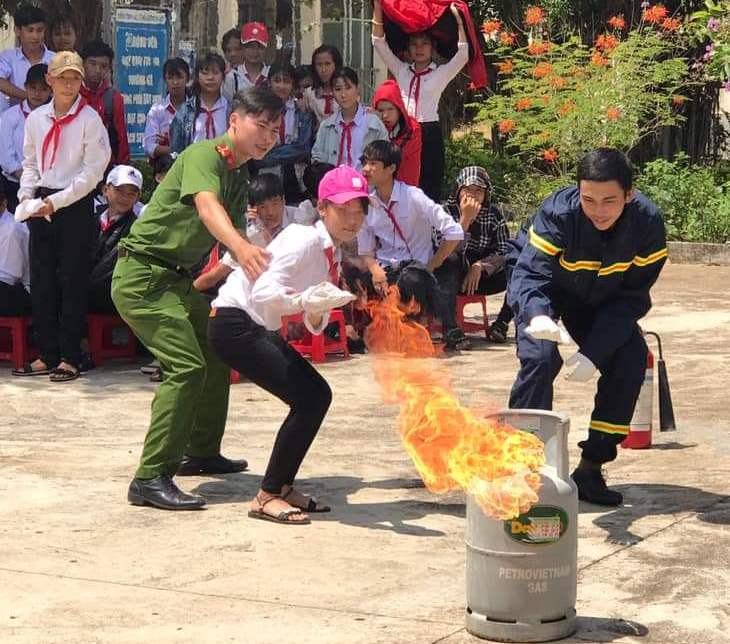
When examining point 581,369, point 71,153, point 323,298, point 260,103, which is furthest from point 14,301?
point 581,369

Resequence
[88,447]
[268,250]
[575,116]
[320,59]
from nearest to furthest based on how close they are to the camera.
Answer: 1. [268,250]
2. [88,447]
3. [320,59]
4. [575,116]

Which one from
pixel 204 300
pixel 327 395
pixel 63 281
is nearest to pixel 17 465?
pixel 204 300

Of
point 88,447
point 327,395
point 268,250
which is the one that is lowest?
point 88,447

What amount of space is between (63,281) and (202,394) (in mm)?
3078

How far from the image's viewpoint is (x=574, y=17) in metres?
21.9

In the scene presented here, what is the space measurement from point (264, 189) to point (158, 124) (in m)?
2.44

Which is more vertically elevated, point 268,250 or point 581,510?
point 268,250

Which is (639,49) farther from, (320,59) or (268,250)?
(268,250)

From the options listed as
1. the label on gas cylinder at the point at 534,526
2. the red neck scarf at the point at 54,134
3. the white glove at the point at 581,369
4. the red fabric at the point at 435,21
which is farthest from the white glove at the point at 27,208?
the label on gas cylinder at the point at 534,526

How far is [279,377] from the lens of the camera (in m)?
6.71

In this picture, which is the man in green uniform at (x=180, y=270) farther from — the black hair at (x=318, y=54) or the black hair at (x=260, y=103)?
the black hair at (x=318, y=54)

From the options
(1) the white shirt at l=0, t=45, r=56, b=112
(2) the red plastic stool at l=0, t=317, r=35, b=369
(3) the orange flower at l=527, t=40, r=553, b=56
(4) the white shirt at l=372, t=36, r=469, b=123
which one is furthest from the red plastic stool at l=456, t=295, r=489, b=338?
(3) the orange flower at l=527, t=40, r=553, b=56

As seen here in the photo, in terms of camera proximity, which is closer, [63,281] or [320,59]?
[63,281]

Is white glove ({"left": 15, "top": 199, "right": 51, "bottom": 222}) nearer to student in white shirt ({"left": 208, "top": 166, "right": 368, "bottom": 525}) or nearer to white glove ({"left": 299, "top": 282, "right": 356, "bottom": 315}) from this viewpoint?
student in white shirt ({"left": 208, "top": 166, "right": 368, "bottom": 525})
